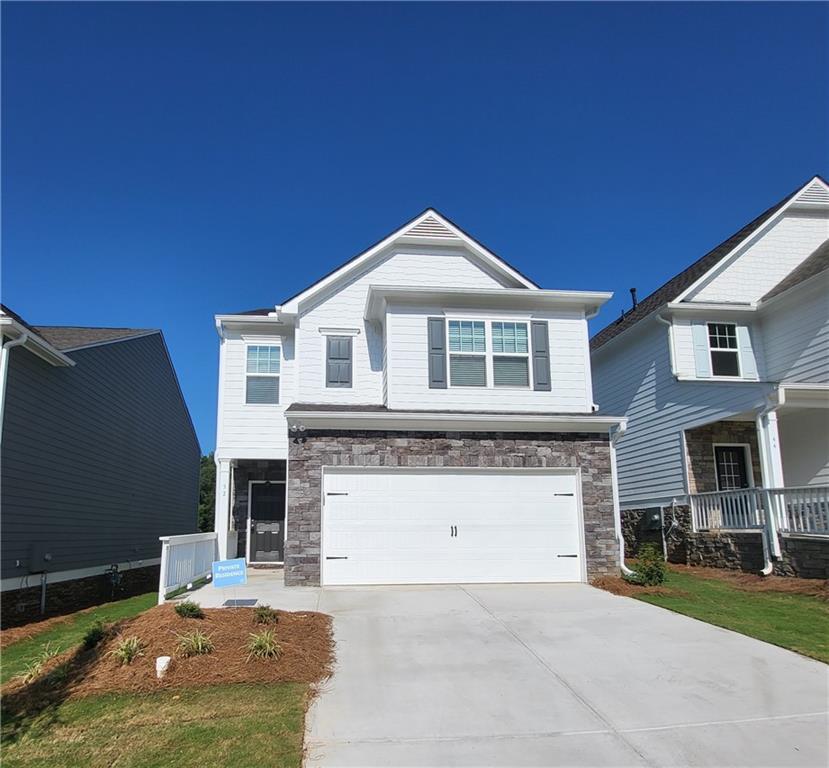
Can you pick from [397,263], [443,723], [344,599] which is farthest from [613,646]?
[397,263]

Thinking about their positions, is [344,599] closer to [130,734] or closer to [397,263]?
[130,734]

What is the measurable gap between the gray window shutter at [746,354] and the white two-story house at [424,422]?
4919mm

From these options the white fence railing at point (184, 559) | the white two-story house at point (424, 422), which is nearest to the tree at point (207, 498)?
the white two-story house at point (424, 422)

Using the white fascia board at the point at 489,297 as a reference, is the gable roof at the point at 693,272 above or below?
above

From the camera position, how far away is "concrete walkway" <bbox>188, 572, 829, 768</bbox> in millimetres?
4531

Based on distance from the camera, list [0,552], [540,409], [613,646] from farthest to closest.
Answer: [540,409] < [0,552] < [613,646]

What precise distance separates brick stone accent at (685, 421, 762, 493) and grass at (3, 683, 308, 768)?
40.7ft

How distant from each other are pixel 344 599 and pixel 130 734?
5.36 metres

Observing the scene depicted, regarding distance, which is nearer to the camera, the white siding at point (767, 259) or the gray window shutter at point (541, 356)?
the gray window shutter at point (541, 356)

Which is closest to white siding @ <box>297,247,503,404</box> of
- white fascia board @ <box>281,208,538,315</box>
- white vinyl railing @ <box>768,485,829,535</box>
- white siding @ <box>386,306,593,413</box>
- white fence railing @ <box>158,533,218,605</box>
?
white fascia board @ <box>281,208,538,315</box>

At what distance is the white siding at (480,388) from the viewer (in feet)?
40.8

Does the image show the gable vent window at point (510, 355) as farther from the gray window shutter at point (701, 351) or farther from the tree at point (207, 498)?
the tree at point (207, 498)

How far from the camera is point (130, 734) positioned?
4730mm

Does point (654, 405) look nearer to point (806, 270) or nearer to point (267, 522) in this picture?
point (806, 270)
